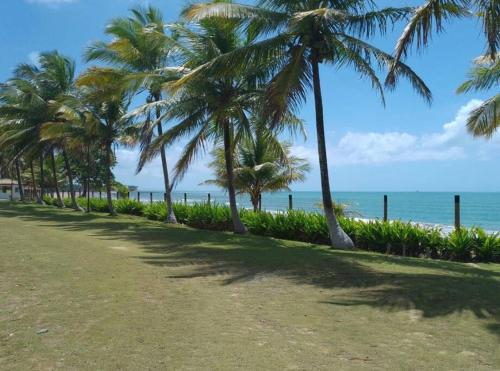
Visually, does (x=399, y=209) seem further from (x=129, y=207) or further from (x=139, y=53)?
(x=139, y=53)

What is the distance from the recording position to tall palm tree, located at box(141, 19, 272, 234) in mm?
15086

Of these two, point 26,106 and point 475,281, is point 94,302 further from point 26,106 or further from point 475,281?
point 26,106

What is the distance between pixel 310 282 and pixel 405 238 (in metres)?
5.42

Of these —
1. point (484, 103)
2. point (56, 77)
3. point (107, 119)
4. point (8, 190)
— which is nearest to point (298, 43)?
point (484, 103)

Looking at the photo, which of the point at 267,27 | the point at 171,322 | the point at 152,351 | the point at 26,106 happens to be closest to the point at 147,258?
the point at 171,322

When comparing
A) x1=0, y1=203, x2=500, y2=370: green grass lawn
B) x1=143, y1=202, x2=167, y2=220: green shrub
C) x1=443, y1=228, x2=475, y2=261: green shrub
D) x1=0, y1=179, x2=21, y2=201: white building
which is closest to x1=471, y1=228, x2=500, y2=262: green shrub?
x1=443, y1=228, x2=475, y2=261: green shrub

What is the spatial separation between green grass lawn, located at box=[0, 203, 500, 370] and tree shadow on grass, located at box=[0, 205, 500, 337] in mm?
32

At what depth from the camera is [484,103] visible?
42.9ft

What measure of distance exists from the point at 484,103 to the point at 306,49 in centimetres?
485

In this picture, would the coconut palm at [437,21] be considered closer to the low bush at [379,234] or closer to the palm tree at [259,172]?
the low bush at [379,234]

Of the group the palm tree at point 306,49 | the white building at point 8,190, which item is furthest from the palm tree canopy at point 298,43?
the white building at point 8,190

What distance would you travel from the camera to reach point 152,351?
4258mm

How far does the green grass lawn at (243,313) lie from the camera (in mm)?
4180

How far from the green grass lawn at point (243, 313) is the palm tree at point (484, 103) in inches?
192
